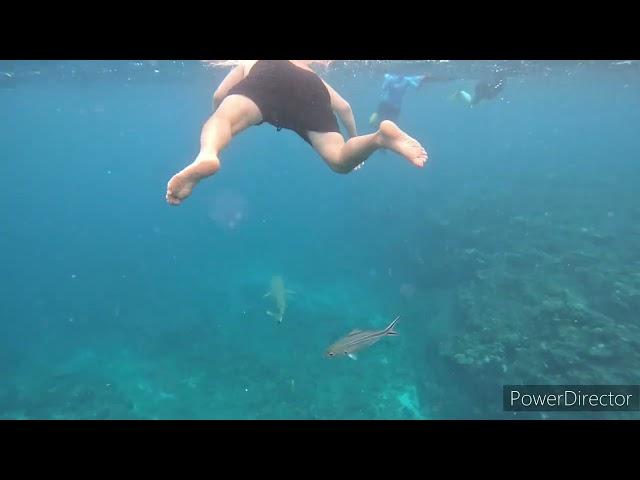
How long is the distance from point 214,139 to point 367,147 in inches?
64.3

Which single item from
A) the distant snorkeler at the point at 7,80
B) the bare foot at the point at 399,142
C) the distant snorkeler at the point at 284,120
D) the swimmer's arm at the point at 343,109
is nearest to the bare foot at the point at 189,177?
the distant snorkeler at the point at 284,120

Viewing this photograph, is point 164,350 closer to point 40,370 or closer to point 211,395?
point 211,395

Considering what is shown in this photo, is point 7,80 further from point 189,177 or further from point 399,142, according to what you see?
point 399,142

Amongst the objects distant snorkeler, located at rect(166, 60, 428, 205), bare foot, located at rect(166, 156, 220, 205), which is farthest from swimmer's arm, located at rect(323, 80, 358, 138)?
bare foot, located at rect(166, 156, 220, 205)

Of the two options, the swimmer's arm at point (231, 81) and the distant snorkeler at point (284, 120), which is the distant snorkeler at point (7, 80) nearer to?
the swimmer's arm at point (231, 81)

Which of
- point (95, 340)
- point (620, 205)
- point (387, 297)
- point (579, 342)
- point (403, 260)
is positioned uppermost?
point (620, 205)

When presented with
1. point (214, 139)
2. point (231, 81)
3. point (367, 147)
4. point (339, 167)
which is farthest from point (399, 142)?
point (231, 81)

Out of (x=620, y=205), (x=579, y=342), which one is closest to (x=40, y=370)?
(x=579, y=342)

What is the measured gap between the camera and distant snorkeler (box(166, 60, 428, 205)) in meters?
4.07

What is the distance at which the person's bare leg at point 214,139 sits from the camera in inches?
152

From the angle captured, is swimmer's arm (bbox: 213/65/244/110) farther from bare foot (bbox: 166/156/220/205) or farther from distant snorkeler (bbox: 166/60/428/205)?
bare foot (bbox: 166/156/220/205)

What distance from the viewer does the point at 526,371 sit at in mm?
11992

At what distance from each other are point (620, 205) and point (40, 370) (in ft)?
116

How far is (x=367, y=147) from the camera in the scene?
4301 millimetres
